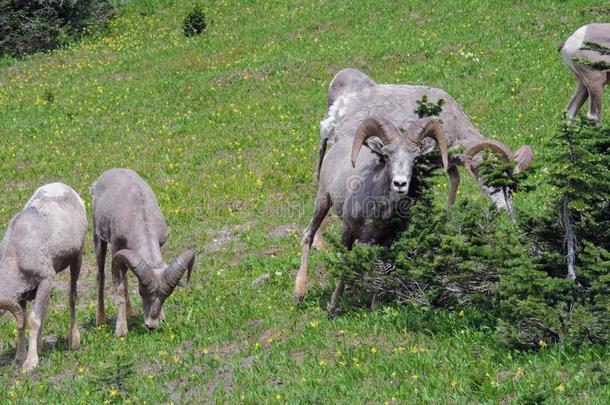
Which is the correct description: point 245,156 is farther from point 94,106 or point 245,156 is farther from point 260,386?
point 260,386

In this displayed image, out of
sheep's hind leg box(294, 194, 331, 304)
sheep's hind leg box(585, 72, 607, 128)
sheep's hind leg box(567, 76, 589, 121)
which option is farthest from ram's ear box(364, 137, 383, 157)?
sheep's hind leg box(567, 76, 589, 121)

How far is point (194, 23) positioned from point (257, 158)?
1398 cm

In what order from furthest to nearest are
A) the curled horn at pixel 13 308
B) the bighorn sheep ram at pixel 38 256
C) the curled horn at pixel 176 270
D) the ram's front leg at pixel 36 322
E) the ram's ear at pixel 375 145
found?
the curled horn at pixel 176 270
the bighorn sheep ram at pixel 38 256
the ram's front leg at pixel 36 322
the curled horn at pixel 13 308
the ram's ear at pixel 375 145

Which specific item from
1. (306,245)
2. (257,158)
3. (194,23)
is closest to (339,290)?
(306,245)

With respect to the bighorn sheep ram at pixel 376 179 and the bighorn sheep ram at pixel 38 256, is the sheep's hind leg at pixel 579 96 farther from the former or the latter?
the bighorn sheep ram at pixel 38 256

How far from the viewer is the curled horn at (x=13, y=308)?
40.7 feet

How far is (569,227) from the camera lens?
10.1 meters

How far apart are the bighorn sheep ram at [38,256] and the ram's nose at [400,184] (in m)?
4.92

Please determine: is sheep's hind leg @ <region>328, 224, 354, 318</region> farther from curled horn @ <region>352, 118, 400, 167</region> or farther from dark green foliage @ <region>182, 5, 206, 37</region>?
dark green foliage @ <region>182, 5, 206, 37</region>

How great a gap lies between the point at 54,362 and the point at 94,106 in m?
17.0

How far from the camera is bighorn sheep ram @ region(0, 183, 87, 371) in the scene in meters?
12.8

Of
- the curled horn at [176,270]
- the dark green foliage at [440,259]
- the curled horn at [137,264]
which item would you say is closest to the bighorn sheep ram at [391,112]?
the dark green foliage at [440,259]

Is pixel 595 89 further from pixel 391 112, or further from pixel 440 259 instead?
pixel 440 259

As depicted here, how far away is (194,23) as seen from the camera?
34906mm
